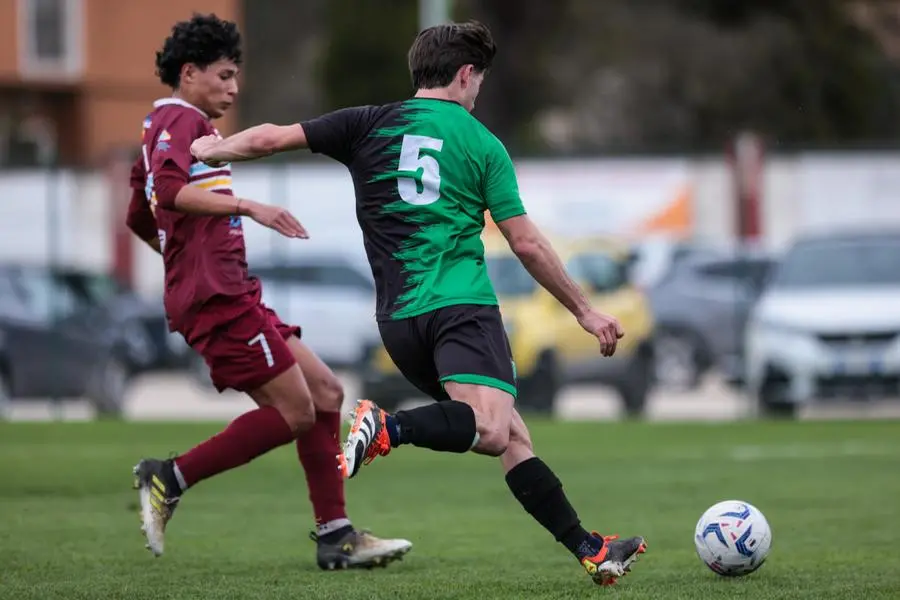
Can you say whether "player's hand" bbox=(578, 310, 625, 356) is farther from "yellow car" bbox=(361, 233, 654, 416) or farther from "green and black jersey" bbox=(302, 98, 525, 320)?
"yellow car" bbox=(361, 233, 654, 416)

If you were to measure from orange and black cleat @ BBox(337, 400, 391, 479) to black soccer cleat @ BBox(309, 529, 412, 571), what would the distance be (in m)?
1.25

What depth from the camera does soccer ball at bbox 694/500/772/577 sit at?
601 centimetres

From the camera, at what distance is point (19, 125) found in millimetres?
41062

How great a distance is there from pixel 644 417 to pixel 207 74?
38.2 feet

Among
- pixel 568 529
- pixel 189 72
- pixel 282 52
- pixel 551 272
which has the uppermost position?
pixel 282 52

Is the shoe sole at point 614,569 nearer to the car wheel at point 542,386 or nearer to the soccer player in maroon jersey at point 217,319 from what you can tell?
the soccer player in maroon jersey at point 217,319

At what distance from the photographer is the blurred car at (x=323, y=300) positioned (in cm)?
1848

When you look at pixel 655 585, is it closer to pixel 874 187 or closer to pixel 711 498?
pixel 711 498

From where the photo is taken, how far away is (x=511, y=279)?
1730 cm

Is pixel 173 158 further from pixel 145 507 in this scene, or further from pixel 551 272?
pixel 551 272

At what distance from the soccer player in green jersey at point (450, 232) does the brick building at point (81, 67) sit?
1429 inches

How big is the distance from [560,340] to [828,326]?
284 centimetres

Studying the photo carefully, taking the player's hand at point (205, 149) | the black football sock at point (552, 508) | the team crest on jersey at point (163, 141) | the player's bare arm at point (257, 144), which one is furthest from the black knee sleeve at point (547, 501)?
the team crest on jersey at point (163, 141)

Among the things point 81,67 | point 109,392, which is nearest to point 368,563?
point 109,392
